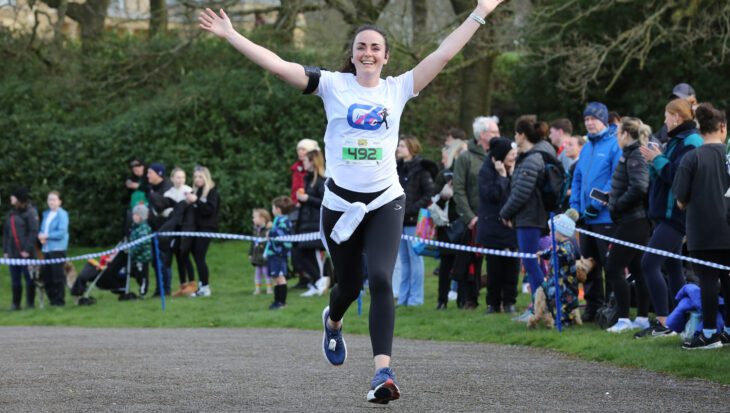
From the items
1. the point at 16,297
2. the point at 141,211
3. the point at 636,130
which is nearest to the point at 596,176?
the point at 636,130

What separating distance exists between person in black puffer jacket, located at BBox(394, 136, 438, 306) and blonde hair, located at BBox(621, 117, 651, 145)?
14.5 ft

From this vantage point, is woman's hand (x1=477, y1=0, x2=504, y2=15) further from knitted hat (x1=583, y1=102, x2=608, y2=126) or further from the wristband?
knitted hat (x1=583, y1=102, x2=608, y2=126)

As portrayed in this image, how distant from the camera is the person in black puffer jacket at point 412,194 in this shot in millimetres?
15828

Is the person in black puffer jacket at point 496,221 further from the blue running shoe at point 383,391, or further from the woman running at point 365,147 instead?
the blue running shoe at point 383,391

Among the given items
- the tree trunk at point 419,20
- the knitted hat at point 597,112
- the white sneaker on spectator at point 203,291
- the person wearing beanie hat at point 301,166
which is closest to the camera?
the knitted hat at point 597,112

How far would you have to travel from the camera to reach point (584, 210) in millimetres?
12734

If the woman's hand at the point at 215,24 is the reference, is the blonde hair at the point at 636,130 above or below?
below

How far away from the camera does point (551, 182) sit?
13.4 meters

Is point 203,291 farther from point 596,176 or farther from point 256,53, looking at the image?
point 256,53

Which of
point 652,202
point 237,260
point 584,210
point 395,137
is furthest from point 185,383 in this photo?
point 237,260

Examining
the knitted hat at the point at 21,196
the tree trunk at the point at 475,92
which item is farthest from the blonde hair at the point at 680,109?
the tree trunk at the point at 475,92

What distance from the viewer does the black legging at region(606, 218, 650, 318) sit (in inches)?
465

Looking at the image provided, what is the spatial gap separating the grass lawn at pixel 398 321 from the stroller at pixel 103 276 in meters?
0.25

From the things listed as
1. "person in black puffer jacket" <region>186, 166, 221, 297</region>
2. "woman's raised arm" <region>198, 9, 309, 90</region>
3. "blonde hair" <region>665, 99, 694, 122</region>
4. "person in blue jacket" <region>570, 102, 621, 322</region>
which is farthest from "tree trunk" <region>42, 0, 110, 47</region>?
"woman's raised arm" <region>198, 9, 309, 90</region>
